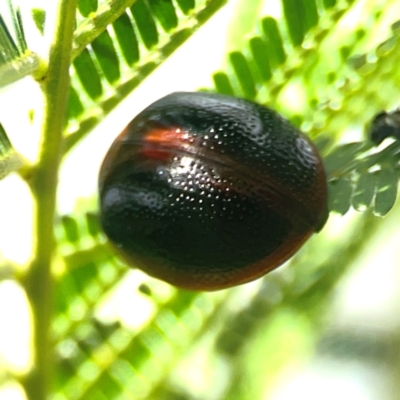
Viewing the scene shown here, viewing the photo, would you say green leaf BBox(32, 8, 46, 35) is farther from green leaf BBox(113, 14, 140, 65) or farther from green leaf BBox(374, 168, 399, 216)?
green leaf BBox(374, 168, 399, 216)

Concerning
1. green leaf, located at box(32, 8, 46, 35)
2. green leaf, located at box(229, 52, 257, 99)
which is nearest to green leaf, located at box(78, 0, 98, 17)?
green leaf, located at box(32, 8, 46, 35)

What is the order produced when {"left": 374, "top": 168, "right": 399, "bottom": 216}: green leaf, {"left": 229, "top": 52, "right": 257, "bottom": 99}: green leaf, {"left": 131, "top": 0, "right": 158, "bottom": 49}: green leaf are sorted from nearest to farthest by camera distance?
{"left": 374, "top": 168, "right": 399, "bottom": 216}: green leaf, {"left": 131, "top": 0, "right": 158, "bottom": 49}: green leaf, {"left": 229, "top": 52, "right": 257, "bottom": 99}: green leaf

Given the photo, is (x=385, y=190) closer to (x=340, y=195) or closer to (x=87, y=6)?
(x=340, y=195)

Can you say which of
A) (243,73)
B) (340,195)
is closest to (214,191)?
(340,195)

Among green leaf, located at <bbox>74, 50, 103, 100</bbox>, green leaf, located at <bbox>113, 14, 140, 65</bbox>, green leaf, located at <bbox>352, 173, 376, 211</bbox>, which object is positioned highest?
green leaf, located at <bbox>113, 14, 140, 65</bbox>

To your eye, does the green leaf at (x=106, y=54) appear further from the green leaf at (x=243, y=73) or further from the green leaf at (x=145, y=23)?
the green leaf at (x=243, y=73)

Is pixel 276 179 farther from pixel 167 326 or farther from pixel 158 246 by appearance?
pixel 167 326
